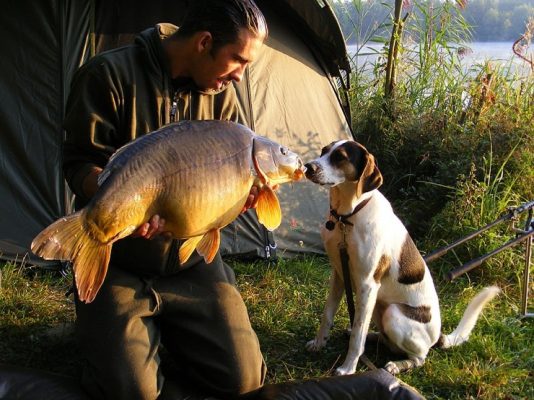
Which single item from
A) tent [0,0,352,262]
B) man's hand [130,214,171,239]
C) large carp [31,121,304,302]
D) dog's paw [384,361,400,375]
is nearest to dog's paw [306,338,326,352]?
dog's paw [384,361,400,375]

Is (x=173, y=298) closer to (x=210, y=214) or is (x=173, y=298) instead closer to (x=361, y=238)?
(x=210, y=214)

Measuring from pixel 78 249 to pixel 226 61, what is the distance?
1045 mm

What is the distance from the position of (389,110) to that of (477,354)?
124 inches

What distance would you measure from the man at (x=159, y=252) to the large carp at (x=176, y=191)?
0.42ft

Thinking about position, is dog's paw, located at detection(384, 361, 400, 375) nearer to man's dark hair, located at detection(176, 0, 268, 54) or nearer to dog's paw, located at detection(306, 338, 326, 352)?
dog's paw, located at detection(306, 338, 326, 352)

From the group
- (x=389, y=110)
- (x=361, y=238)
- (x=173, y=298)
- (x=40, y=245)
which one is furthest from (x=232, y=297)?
(x=389, y=110)

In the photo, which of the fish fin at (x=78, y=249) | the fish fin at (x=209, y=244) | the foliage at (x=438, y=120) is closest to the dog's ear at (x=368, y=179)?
the fish fin at (x=209, y=244)

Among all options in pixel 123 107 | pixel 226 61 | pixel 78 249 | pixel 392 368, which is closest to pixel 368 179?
pixel 392 368

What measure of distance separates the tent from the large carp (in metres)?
2.59

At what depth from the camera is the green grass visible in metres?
3.63

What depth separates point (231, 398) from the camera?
3.25m

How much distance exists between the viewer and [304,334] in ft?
13.7

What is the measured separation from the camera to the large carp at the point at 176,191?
89.5 inches

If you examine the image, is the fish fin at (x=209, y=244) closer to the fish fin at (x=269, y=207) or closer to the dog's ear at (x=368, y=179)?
the fish fin at (x=269, y=207)
